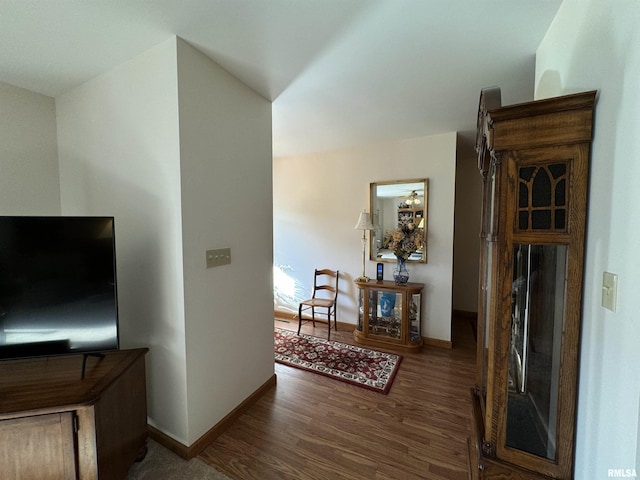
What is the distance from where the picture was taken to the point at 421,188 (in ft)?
10.4

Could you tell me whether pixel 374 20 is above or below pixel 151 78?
above

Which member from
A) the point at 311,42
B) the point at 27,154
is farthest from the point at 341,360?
the point at 27,154

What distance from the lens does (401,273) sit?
3.15m

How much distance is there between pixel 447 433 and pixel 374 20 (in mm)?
2628

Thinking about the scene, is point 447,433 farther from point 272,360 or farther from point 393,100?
point 393,100

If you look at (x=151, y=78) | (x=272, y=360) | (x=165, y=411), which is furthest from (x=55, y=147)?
(x=272, y=360)

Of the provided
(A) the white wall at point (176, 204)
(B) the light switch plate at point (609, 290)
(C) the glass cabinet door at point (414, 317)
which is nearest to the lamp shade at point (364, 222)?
(C) the glass cabinet door at point (414, 317)

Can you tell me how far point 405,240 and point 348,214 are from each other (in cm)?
88

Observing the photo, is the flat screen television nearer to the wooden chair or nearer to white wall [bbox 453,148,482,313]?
the wooden chair

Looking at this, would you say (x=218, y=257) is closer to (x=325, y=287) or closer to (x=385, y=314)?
(x=325, y=287)

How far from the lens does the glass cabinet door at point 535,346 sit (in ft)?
3.29

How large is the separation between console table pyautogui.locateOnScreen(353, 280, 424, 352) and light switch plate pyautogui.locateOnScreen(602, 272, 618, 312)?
7.03 ft

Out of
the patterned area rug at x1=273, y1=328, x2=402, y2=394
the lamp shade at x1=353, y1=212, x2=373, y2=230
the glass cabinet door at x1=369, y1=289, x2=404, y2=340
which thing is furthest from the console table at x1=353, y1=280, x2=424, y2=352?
the lamp shade at x1=353, y1=212, x2=373, y2=230

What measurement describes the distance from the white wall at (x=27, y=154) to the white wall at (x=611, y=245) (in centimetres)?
330
